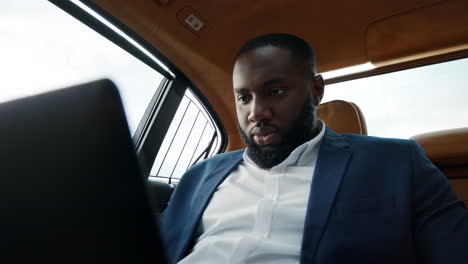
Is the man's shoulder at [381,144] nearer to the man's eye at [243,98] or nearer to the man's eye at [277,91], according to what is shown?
the man's eye at [277,91]

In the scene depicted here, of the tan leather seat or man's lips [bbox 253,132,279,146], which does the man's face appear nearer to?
man's lips [bbox 253,132,279,146]

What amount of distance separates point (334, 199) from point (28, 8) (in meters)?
1.66

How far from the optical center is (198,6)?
2.02 m

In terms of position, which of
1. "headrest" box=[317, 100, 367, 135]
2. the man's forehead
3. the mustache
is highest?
the man's forehead

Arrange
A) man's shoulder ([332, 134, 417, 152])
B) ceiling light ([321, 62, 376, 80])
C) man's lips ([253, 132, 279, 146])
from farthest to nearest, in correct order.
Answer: ceiling light ([321, 62, 376, 80]) → man's lips ([253, 132, 279, 146]) → man's shoulder ([332, 134, 417, 152])

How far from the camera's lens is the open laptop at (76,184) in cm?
26

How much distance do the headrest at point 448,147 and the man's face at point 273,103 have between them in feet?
2.34

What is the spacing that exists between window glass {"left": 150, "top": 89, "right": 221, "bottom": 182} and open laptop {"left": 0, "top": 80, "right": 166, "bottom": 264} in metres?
1.96

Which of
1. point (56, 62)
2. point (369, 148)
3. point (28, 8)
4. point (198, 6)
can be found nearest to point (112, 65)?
point (56, 62)

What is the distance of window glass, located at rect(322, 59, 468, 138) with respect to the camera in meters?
1.87

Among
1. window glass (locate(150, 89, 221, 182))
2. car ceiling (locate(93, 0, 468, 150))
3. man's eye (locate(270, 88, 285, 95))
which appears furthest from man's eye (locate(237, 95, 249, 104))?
window glass (locate(150, 89, 221, 182))

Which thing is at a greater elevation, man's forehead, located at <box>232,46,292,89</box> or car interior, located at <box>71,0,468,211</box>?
car interior, located at <box>71,0,468,211</box>

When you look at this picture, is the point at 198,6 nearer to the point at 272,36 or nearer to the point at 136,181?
the point at 272,36

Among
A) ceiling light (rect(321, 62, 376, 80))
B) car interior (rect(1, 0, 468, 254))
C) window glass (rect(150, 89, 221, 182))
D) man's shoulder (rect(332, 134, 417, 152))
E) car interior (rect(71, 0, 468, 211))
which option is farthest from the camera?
window glass (rect(150, 89, 221, 182))
